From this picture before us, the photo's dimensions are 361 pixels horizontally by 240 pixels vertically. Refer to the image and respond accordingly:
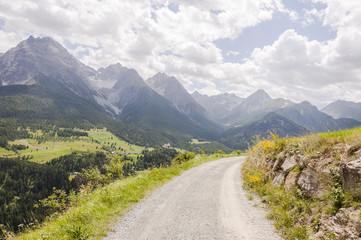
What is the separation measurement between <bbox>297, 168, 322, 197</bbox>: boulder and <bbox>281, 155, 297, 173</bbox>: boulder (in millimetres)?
1450

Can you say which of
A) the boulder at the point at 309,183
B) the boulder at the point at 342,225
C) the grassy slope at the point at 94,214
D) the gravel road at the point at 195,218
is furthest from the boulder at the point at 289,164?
the grassy slope at the point at 94,214

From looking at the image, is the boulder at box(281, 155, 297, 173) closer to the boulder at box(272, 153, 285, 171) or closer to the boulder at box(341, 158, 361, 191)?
the boulder at box(272, 153, 285, 171)

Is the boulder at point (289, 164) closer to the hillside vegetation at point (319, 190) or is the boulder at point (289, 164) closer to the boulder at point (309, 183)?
the hillside vegetation at point (319, 190)

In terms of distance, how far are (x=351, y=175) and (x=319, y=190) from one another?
1.85 metres

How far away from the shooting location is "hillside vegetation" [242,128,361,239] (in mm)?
6629

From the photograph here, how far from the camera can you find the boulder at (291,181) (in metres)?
10.1

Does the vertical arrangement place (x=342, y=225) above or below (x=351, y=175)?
below

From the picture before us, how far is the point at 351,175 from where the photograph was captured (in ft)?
22.8

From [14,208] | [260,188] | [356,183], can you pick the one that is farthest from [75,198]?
[14,208]

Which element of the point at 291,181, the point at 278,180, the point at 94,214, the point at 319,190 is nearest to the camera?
the point at 319,190

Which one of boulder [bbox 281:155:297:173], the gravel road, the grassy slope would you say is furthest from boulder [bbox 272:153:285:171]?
the grassy slope

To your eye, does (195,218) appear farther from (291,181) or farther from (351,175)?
(351,175)

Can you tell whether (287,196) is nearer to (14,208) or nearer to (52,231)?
(52,231)

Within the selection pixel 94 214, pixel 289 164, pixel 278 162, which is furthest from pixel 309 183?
pixel 94 214
